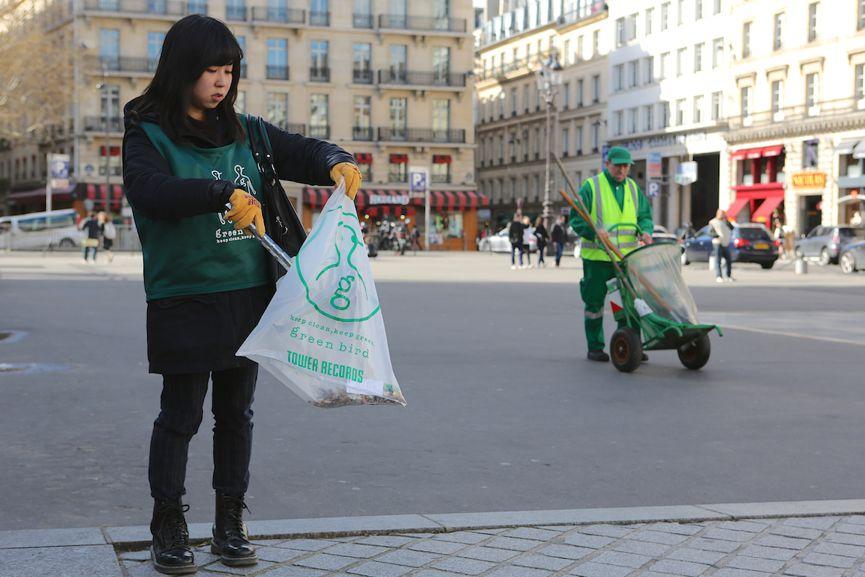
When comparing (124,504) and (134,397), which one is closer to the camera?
(124,504)

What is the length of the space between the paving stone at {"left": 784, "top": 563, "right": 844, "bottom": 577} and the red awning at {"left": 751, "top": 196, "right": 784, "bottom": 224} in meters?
58.2

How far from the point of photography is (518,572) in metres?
4.43

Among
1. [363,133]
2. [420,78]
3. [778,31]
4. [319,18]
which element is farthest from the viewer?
[420,78]

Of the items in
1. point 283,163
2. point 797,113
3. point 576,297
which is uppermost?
point 797,113

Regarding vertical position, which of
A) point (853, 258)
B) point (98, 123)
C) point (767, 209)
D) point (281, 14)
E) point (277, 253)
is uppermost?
point (281, 14)

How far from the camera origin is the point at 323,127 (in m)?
78.8

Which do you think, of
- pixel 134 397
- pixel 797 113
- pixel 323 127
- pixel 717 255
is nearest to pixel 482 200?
pixel 323 127

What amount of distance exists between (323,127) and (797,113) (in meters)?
28.4

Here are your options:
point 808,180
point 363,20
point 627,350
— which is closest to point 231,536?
point 627,350

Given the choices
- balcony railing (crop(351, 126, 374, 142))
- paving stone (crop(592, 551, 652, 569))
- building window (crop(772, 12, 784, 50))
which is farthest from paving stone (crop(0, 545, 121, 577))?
balcony railing (crop(351, 126, 374, 142))

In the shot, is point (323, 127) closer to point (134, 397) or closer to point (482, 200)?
point (482, 200)

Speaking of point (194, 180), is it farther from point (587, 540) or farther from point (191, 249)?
point (587, 540)

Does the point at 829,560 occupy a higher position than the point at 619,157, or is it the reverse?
the point at 619,157

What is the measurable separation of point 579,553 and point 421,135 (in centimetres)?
7674
